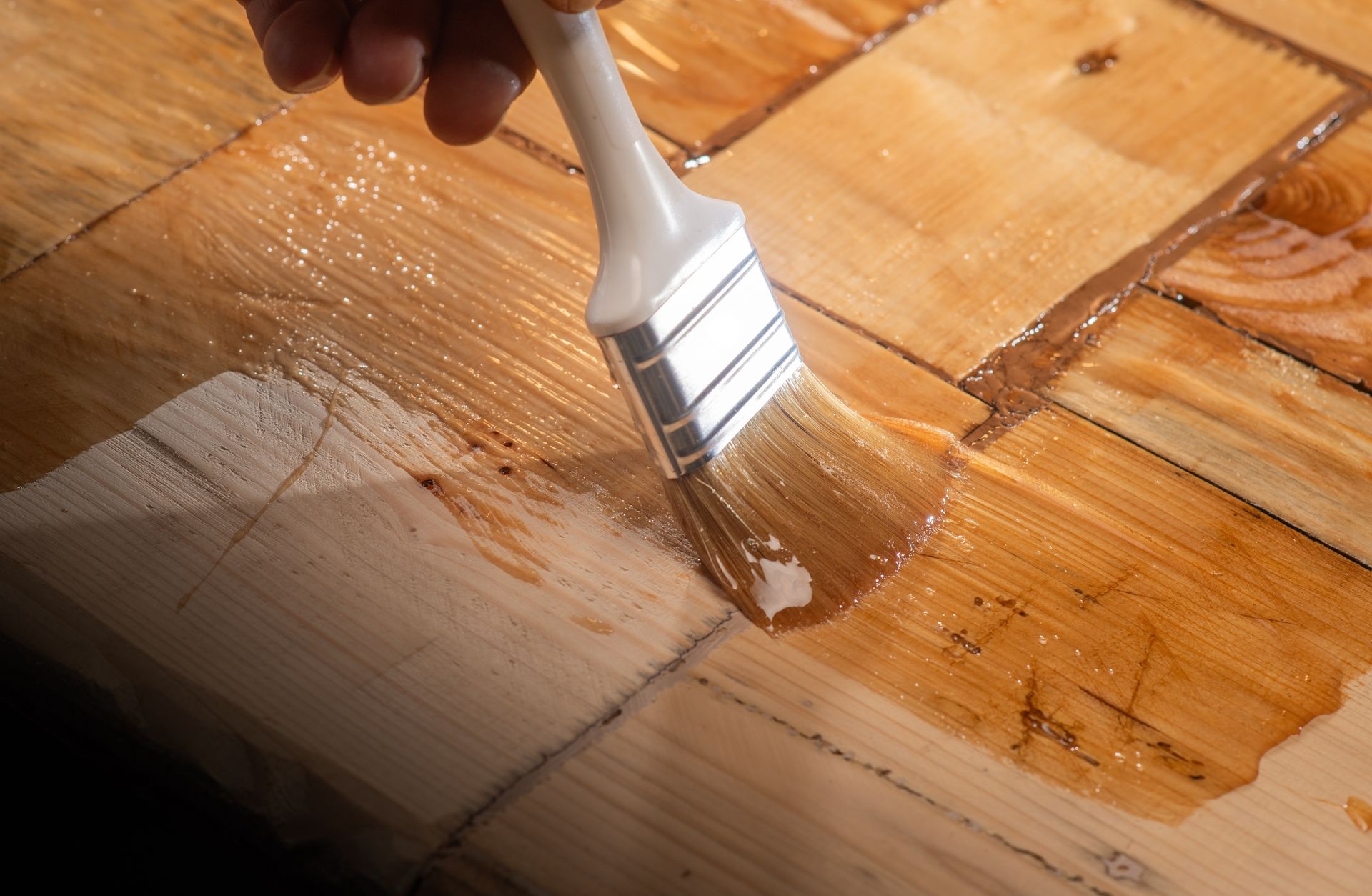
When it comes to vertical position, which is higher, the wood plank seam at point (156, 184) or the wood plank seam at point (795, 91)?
the wood plank seam at point (156, 184)

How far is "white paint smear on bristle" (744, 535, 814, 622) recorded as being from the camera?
2.72 feet

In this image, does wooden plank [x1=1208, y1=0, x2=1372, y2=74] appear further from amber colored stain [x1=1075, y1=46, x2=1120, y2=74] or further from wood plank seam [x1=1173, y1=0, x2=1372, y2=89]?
amber colored stain [x1=1075, y1=46, x2=1120, y2=74]

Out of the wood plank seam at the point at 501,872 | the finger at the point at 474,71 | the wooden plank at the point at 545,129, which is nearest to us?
the wood plank seam at the point at 501,872

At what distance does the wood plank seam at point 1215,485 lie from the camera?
0.88 meters

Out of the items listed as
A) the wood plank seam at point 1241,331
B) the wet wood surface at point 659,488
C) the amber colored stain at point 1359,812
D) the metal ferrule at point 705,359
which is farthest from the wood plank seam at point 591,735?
the wood plank seam at point 1241,331

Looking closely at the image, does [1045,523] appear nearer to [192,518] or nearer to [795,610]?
[795,610]

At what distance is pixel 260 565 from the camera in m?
0.84

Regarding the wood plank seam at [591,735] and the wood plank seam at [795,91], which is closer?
the wood plank seam at [591,735]

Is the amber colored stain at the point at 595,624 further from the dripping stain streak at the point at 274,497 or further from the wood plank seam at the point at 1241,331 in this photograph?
the wood plank seam at the point at 1241,331

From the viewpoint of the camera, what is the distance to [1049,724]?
0.78m

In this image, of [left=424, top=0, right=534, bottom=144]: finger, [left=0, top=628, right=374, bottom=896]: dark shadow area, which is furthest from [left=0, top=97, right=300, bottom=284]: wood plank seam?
[left=0, top=628, right=374, bottom=896]: dark shadow area

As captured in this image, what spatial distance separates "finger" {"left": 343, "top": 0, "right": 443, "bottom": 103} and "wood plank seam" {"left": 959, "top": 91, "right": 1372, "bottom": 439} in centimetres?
47

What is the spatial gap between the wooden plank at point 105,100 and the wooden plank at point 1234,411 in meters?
0.78

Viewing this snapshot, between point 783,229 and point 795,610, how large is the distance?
387mm
